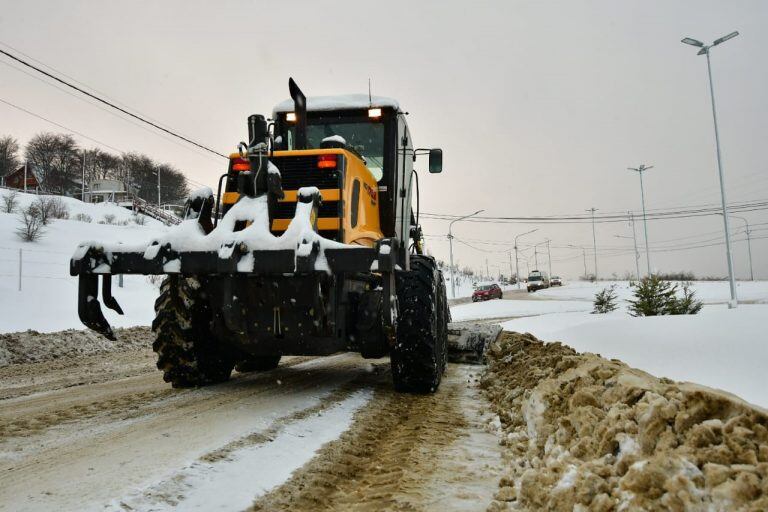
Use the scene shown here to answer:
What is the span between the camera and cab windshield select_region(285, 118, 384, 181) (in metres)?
5.92

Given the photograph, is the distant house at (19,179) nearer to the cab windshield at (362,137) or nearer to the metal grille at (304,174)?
the cab windshield at (362,137)

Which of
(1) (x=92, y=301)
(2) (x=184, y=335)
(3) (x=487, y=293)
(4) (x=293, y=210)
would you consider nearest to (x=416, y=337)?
(4) (x=293, y=210)

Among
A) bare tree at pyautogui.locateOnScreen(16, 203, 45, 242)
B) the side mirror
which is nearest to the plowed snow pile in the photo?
the side mirror

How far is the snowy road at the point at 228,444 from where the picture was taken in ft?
7.70

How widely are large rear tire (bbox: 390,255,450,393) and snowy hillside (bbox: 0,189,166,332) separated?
5.32m

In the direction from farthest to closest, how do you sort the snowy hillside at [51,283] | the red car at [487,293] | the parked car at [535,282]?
the parked car at [535,282] < the red car at [487,293] < the snowy hillside at [51,283]

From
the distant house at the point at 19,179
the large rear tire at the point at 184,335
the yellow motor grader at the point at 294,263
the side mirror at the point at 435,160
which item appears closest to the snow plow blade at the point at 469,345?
the yellow motor grader at the point at 294,263

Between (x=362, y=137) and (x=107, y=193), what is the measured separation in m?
59.2

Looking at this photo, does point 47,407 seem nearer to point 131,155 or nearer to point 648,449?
point 648,449

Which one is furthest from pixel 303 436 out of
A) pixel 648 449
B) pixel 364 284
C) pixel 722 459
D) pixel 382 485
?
pixel 722 459

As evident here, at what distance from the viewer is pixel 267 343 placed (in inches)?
179

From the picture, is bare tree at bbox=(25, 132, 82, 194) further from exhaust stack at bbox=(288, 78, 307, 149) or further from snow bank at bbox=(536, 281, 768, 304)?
exhaust stack at bbox=(288, 78, 307, 149)

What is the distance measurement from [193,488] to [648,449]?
2040 millimetres

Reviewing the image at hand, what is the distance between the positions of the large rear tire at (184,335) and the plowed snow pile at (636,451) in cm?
319
